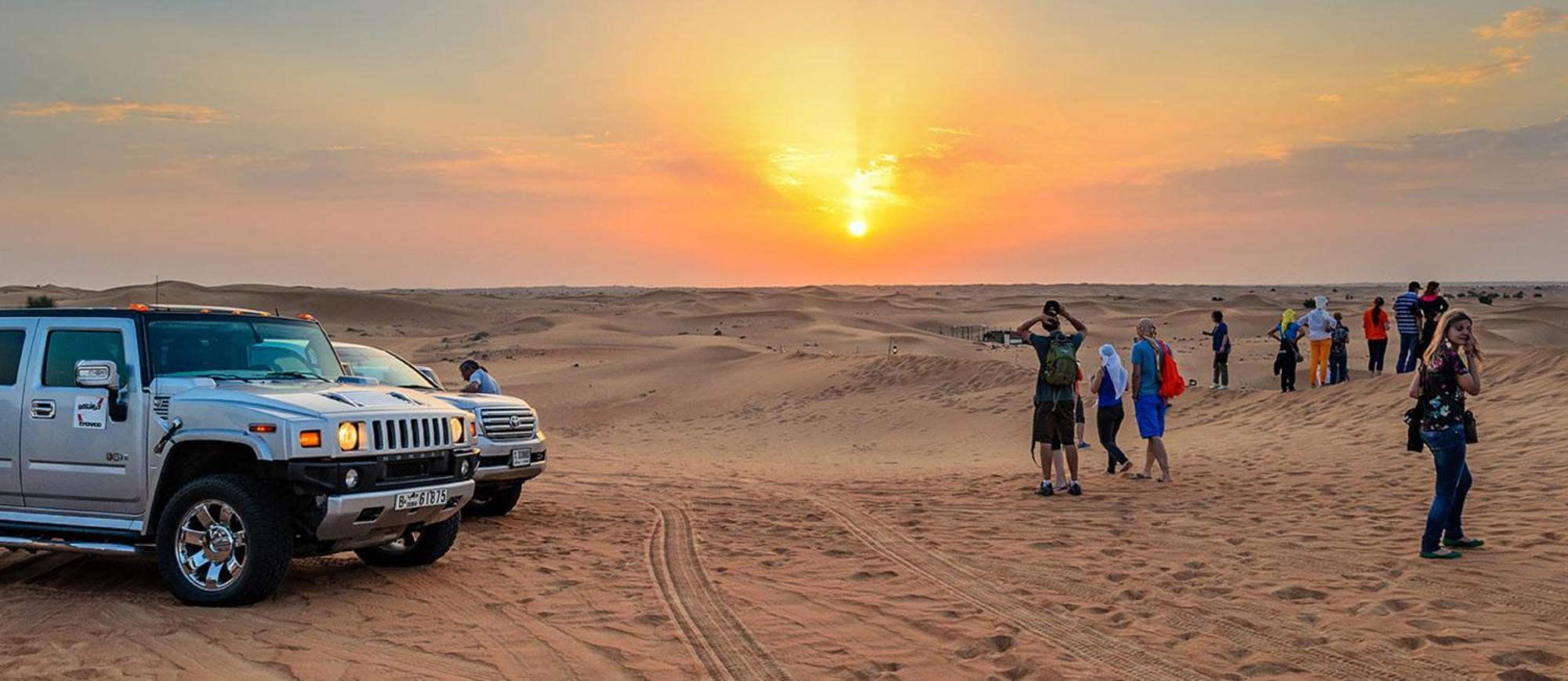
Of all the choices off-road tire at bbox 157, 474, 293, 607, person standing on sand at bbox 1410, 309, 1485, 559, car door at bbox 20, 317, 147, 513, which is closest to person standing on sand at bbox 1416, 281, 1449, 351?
person standing on sand at bbox 1410, 309, 1485, 559

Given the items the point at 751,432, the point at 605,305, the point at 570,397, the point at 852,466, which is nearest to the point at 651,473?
the point at 852,466

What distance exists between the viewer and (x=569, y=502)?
12.5 m

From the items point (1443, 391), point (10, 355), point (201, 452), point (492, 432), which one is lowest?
point (492, 432)

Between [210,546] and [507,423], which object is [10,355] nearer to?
[210,546]

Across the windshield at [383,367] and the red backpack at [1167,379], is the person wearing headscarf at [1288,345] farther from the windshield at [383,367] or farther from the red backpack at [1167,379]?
the windshield at [383,367]

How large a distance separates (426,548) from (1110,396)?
862cm

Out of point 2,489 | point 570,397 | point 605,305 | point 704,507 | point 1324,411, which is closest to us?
point 2,489

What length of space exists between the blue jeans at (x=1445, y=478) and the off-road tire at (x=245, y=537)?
8.17 m

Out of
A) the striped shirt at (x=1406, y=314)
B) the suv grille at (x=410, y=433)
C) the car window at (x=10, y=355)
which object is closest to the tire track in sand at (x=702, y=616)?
the suv grille at (x=410, y=433)

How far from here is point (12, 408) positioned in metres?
7.68

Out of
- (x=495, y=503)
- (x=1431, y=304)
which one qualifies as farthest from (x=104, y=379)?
(x=1431, y=304)

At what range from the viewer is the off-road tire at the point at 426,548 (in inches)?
330

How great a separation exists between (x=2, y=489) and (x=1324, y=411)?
17.6 meters

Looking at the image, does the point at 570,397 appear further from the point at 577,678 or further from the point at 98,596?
the point at 577,678
